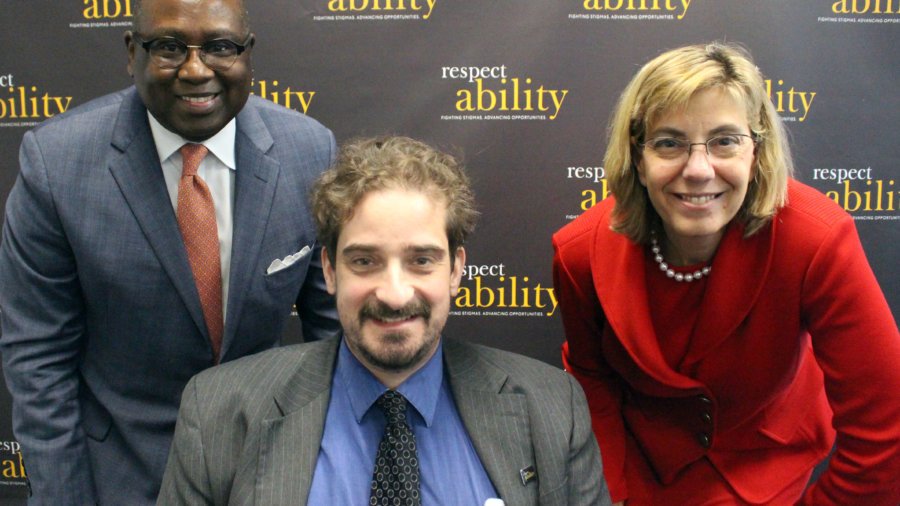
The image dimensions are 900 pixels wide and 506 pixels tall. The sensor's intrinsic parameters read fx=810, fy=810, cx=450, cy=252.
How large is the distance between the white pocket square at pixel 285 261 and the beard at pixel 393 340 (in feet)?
1.45

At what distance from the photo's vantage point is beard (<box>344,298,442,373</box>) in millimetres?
1625

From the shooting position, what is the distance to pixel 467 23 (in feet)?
9.82

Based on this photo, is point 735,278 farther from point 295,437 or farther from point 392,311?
point 295,437

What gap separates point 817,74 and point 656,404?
5.12 feet

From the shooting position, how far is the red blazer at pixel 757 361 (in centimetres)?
188

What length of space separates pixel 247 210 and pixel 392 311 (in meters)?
0.58

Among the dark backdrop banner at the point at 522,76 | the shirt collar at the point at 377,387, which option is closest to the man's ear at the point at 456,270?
the shirt collar at the point at 377,387

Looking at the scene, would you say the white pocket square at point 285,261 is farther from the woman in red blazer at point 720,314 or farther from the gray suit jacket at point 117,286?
the woman in red blazer at point 720,314

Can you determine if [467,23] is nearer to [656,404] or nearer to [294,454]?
[656,404]

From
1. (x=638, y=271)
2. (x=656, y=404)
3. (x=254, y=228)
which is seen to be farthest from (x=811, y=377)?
(x=254, y=228)

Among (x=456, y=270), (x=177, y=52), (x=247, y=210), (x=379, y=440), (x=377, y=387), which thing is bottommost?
(x=379, y=440)

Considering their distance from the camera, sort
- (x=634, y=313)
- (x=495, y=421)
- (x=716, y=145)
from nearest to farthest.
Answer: (x=495, y=421), (x=716, y=145), (x=634, y=313)

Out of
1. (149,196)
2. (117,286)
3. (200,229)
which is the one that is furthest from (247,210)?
(117,286)

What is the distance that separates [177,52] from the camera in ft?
5.98
